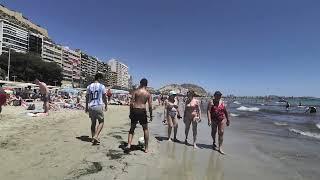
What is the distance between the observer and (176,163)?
294 inches

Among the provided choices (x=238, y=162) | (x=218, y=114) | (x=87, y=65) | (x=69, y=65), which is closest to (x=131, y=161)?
(x=238, y=162)

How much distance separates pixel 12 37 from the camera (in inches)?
4306

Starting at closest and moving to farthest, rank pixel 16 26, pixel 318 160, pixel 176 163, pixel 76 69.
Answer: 1. pixel 176 163
2. pixel 318 160
3. pixel 16 26
4. pixel 76 69

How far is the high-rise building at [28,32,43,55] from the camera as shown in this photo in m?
118

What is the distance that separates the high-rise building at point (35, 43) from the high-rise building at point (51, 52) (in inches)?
103

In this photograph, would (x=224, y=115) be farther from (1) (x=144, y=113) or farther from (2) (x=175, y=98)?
(1) (x=144, y=113)

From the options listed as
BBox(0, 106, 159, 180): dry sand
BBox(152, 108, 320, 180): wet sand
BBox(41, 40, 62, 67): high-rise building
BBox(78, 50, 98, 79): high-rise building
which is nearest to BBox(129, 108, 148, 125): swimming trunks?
BBox(0, 106, 159, 180): dry sand

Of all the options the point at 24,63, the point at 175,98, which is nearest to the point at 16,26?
the point at 24,63

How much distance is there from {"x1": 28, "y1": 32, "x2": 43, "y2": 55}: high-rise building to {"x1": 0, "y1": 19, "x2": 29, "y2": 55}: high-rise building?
2.33 metres

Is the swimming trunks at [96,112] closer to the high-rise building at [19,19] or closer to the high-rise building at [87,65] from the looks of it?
the high-rise building at [19,19]

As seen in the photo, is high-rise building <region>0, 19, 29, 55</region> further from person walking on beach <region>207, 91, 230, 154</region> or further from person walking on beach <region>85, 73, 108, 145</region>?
person walking on beach <region>207, 91, 230, 154</region>

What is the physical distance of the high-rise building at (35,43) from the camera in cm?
11819

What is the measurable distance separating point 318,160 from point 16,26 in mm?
115411

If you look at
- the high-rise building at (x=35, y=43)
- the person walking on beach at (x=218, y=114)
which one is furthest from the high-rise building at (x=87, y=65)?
the person walking on beach at (x=218, y=114)
